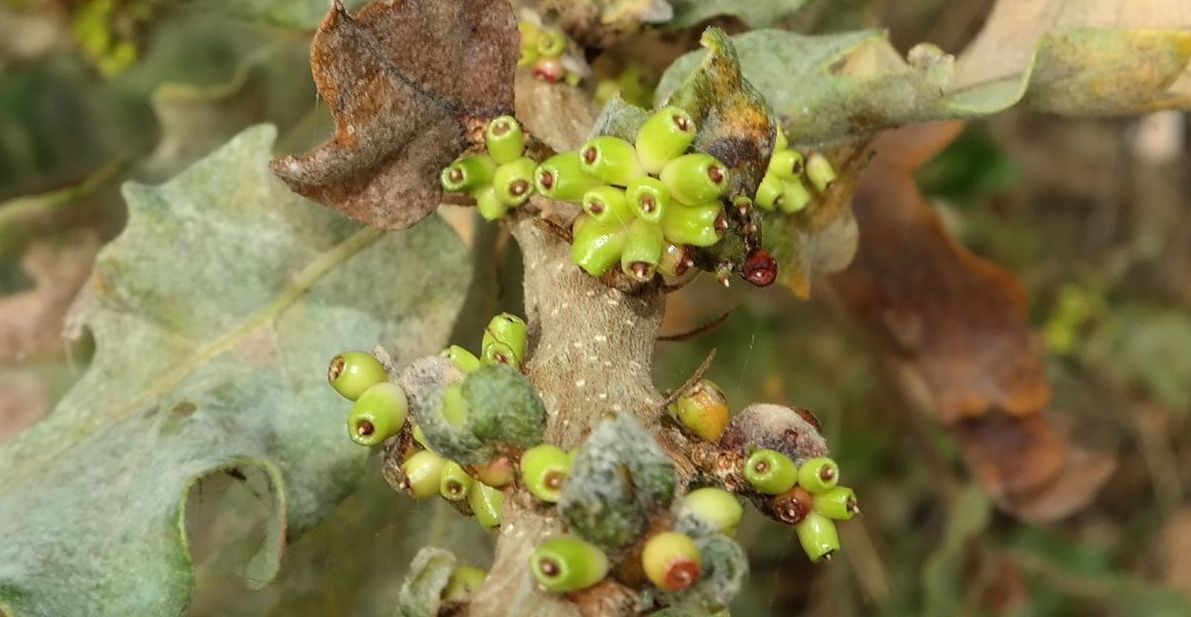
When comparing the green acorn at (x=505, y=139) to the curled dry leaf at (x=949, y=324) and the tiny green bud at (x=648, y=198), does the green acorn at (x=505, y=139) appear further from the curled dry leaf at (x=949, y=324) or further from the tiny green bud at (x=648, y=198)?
the curled dry leaf at (x=949, y=324)

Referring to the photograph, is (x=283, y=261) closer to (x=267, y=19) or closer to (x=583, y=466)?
(x=267, y=19)

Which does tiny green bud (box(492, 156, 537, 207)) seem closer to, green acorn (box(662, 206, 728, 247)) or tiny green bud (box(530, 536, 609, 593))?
green acorn (box(662, 206, 728, 247))

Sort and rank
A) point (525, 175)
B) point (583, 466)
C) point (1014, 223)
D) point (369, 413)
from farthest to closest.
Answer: point (1014, 223) < point (525, 175) < point (369, 413) < point (583, 466)

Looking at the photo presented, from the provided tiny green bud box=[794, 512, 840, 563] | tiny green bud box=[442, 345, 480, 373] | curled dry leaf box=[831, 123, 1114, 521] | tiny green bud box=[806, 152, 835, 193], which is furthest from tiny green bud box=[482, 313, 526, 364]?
curled dry leaf box=[831, 123, 1114, 521]

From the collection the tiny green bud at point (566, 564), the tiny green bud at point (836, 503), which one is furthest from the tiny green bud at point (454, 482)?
the tiny green bud at point (836, 503)

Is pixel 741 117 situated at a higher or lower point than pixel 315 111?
higher

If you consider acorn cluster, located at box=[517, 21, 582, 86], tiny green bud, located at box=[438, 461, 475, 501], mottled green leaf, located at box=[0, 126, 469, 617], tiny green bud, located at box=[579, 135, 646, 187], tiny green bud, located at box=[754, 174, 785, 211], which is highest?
tiny green bud, located at box=[754, 174, 785, 211]

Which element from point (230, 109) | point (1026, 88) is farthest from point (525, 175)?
point (230, 109)

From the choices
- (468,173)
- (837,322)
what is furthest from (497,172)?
(837,322)
